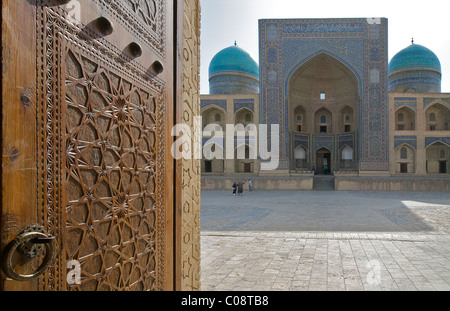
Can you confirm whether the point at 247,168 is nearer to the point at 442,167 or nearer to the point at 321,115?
the point at 321,115

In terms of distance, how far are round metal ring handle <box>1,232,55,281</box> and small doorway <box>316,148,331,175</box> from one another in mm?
22095

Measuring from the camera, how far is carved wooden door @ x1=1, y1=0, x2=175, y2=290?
0.87 m

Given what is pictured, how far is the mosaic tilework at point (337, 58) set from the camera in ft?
58.2

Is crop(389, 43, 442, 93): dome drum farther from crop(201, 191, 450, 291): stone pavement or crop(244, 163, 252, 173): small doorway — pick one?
crop(201, 191, 450, 291): stone pavement

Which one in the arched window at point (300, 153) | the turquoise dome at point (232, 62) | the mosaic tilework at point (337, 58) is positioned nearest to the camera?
the mosaic tilework at point (337, 58)

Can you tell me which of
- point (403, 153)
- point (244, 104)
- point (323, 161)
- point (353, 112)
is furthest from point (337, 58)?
point (323, 161)

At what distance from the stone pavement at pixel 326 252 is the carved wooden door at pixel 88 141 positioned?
197cm

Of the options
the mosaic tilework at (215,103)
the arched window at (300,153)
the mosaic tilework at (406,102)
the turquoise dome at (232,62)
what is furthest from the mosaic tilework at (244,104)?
Result: the mosaic tilework at (406,102)

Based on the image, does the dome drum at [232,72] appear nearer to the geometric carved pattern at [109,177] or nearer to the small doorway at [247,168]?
the small doorway at [247,168]

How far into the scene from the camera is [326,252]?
4.41 meters

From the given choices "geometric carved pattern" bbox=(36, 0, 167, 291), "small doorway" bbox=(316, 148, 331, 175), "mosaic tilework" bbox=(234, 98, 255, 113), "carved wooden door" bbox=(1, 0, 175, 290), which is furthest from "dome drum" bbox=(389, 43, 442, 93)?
"geometric carved pattern" bbox=(36, 0, 167, 291)

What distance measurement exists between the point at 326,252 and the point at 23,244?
4238 mm

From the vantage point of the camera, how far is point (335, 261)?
13.0 feet
